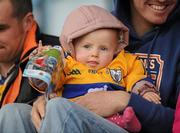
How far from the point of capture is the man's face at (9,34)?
7.16 ft

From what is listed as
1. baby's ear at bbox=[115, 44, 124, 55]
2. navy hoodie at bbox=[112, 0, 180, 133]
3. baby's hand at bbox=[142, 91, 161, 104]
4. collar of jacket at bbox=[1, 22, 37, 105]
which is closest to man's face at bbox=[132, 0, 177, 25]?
navy hoodie at bbox=[112, 0, 180, 133]

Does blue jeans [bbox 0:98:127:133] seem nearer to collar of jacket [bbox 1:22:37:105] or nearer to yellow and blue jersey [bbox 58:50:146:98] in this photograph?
yellow and blue jersey [bbox 58:50:146:98]

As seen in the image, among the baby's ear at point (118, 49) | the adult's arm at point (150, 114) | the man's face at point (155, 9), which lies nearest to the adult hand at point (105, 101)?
the adult's arm at point (150, 114)

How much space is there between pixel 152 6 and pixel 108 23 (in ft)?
0.75

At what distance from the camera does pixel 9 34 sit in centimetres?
219

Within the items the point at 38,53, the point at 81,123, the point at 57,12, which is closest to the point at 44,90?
the point at 38,53

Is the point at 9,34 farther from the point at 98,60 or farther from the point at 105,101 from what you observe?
the point at 105,101

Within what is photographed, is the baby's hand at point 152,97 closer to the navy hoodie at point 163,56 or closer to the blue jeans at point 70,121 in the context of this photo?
the navy hoodie at point 163,56

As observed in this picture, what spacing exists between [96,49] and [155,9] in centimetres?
32

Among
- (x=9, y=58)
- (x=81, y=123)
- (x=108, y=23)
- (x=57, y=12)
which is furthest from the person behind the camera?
(x=57, y=12)

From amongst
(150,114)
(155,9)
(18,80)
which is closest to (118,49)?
(155,9)

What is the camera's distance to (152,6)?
77.9 inches

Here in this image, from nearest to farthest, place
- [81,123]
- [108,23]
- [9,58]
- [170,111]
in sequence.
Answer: [81,123] < [170,111] < [108,23] < [9,58]

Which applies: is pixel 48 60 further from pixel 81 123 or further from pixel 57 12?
pixel 57 12
